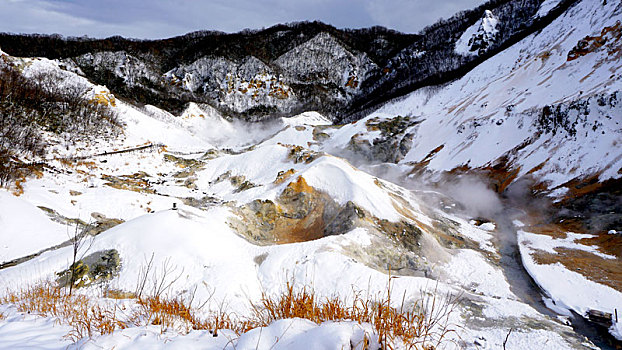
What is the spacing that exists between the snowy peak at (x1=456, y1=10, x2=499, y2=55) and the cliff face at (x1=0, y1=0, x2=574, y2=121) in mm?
287

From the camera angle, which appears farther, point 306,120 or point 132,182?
point 306,120

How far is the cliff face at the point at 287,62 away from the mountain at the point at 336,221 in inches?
1164

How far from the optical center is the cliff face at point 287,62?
236ft

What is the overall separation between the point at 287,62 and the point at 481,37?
65598 mm

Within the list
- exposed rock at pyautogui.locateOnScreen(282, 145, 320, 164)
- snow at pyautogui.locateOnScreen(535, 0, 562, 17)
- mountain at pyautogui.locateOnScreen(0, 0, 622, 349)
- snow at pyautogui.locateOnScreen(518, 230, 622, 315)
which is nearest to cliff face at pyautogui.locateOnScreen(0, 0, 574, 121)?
snow at pyautogui.locateOnScreen(535, 0, 562, 17)

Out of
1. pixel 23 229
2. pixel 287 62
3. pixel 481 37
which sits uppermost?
pixel 287 62

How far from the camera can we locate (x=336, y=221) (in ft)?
41.9

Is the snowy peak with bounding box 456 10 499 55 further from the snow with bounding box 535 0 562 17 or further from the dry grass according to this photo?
the dry grass

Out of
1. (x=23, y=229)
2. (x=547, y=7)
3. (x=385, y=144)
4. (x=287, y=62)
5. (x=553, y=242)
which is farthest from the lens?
(x=287, y=62)

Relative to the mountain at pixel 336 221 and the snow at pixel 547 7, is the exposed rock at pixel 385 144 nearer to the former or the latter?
the mountain at pixel 336 221

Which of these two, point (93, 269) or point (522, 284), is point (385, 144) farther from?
point (93, 269)

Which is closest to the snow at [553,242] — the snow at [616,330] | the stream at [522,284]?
the stream at [522,284]

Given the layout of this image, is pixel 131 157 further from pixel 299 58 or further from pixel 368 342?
pixel 299 58

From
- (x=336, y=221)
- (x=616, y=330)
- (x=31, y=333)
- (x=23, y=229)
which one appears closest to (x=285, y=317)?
(x=31, y=333)
